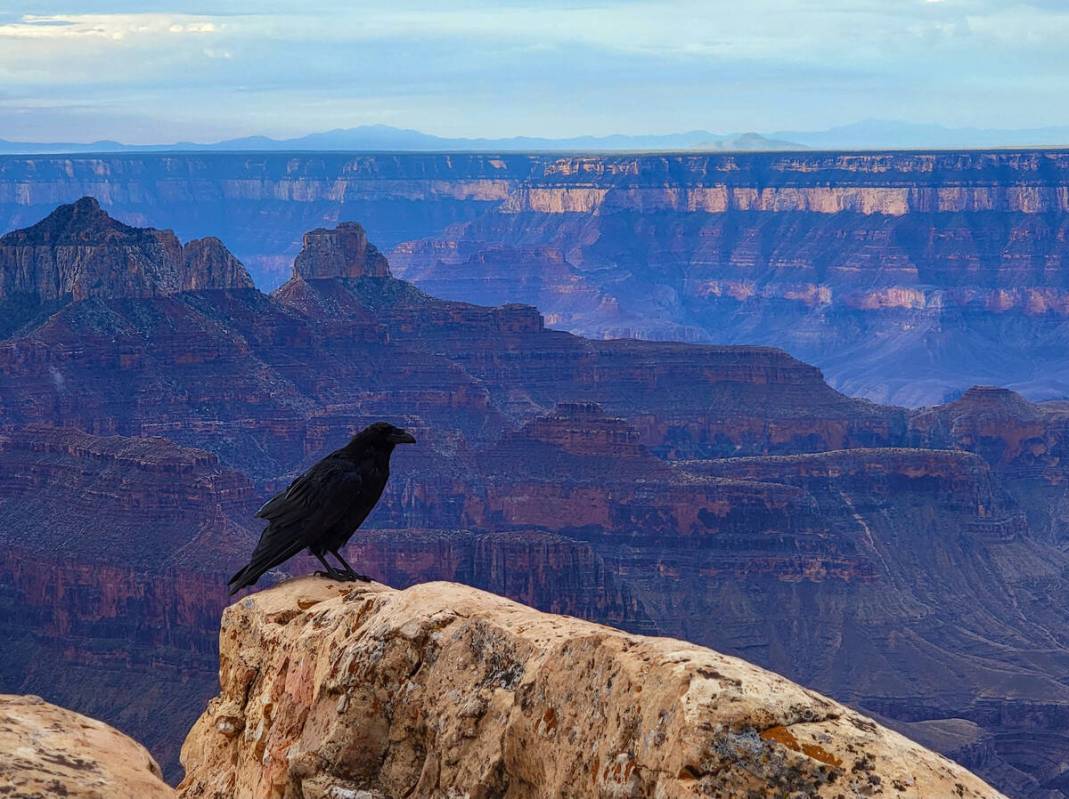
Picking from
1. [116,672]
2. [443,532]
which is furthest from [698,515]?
[116,672]

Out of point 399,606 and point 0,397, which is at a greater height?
point 399,606

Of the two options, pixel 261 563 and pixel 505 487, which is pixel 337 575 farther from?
pixel 505 487

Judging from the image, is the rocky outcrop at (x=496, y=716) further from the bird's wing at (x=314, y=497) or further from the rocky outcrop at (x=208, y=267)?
the rocky outcrop at (x=208, y=267)

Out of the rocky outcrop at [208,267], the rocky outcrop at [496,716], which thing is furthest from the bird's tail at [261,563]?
the rocky outcrop at [208,267]

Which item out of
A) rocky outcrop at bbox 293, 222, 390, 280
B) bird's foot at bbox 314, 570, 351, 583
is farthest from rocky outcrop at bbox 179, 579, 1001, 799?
rocky outcrop at bbox 293, 222, 390, 280

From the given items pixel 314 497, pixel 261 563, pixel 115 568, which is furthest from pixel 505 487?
pixel 261 563

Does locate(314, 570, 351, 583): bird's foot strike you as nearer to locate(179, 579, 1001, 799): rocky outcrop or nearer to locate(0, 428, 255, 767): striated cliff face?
locate(179, 579, 1001, 799): rocky outcrop

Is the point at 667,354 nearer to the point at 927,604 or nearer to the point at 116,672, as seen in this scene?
the point at 927,604
